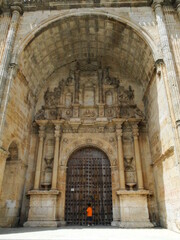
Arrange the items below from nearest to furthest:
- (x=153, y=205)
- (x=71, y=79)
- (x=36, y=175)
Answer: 1. (x=153, y=205)
2. (x=36, y=175)
3. (x=71, y=79)

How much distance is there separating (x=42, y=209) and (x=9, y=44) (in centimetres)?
636

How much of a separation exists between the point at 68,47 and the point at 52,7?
5.94ft

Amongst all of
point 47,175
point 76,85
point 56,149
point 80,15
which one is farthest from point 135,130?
point 80,15

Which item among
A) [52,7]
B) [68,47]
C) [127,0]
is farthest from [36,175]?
[127,0]

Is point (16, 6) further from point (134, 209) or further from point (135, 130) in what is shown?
point (134, 209)

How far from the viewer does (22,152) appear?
8.49m

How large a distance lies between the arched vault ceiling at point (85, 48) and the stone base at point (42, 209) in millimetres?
4786

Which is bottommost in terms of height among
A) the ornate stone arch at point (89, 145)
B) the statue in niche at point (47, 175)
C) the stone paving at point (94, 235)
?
the stone paving at point (94, 235)

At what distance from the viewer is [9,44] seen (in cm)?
779

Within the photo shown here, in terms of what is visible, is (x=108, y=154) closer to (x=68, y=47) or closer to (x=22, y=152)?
(x=22, y=152)

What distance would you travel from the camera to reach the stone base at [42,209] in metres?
7.45

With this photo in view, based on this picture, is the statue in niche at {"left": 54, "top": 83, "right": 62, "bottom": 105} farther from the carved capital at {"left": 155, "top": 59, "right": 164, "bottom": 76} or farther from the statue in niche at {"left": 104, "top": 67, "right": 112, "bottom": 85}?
the carved capital at {"left": 155, "top": 59, "right": 164, "bottom": 76}

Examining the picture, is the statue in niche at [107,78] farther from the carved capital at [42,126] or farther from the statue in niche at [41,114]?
the carved capital at [42,126]

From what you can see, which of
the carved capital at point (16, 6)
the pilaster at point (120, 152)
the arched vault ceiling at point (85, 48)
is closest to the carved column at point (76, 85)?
the arched vault ceiling at point (85, 48)
